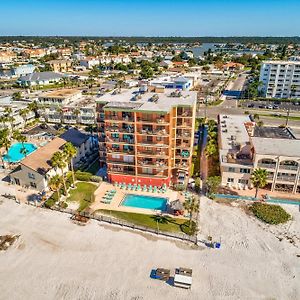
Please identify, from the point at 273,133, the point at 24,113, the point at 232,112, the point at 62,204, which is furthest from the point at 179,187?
the point at 232,112

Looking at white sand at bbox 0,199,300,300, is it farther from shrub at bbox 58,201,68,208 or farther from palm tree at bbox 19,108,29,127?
palm tree at bbox 19,108,29,127

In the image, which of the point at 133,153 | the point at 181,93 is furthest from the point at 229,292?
the point at 181,93

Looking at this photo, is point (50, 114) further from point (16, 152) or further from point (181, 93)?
point (181, 93)

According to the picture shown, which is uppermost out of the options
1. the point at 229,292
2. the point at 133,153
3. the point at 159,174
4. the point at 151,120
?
the point at 151,120

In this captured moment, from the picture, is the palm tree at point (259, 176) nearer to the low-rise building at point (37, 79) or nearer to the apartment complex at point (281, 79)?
the apartment complex at point (281, 79)

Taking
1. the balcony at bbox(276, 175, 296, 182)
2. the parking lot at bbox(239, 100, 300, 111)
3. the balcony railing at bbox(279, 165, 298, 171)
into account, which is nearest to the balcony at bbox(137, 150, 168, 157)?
the balcony railing at bbox(279, 165, 298, 171)

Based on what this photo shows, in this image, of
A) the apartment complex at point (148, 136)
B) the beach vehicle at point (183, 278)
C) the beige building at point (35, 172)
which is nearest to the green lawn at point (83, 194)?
the apartment complex at point (148, 136)

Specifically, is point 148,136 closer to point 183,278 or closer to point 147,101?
point 147,101
